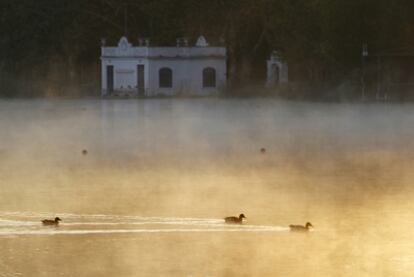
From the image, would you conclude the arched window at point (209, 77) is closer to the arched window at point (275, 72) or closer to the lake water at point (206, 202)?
the arched window at point (275, 72)

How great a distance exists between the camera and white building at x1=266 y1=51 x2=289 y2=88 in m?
67.0

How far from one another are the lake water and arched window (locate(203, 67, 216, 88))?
37.7 m

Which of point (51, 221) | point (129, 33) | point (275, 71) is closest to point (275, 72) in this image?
point (275, 71)

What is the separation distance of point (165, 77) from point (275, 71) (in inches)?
230

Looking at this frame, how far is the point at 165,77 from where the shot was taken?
6919 cm

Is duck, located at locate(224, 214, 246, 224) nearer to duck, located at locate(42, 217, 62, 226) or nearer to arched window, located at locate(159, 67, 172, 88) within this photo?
duck, located at locate(42, 217, 62, 226)

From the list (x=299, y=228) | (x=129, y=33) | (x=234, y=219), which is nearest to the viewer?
(x=299, y=228)

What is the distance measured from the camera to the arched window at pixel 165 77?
6888 centimetres

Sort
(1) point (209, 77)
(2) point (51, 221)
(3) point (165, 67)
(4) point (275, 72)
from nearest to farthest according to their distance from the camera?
(2) point (51, 221)
(4) point (275, 72)
(3) point (165, 67)
(1) point (209, 77)

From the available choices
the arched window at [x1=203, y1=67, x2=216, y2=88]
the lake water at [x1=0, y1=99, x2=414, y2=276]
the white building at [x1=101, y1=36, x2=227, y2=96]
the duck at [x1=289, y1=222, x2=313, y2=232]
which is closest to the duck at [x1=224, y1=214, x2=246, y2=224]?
the lake water at [x1=0, y1=99, x2=414, y2=276]

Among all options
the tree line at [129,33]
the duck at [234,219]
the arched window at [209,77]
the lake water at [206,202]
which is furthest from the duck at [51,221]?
the arched window at [209,77]

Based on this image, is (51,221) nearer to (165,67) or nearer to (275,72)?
(275,72)

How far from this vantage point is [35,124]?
36.1 meters

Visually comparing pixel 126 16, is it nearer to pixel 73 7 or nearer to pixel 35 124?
pixel 73 7
